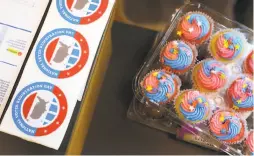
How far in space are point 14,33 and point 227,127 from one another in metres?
0.61

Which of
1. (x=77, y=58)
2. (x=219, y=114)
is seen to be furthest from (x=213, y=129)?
(x=77, y=58)

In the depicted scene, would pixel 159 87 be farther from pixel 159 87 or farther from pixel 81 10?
pixel 81 10

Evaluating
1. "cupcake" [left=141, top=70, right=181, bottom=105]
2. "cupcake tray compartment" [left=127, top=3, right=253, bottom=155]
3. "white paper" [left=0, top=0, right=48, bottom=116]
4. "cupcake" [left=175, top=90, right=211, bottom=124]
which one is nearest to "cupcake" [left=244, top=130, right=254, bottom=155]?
"cupcake tray compartment" [left=127, top=3, right=253, bottom=155]

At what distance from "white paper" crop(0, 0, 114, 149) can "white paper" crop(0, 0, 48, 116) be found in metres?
0.03

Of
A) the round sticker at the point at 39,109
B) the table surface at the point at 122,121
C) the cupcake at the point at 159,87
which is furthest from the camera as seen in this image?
the table surface at the point at 122,121

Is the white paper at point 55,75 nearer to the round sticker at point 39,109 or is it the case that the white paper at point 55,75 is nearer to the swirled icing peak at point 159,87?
the round sticker at point 39,109

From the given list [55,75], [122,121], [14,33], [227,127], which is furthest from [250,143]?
[14,33]

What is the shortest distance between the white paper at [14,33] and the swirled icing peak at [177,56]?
350mm

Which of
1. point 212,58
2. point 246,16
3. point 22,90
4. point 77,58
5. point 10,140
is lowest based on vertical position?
point 10,140

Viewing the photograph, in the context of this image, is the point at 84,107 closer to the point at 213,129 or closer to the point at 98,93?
the point at 98,93

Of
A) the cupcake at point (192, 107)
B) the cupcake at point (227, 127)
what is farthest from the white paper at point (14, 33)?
the cupcake at point (227, 127)

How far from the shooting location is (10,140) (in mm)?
936

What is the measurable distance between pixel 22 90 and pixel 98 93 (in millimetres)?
321

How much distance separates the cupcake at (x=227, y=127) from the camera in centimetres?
92
